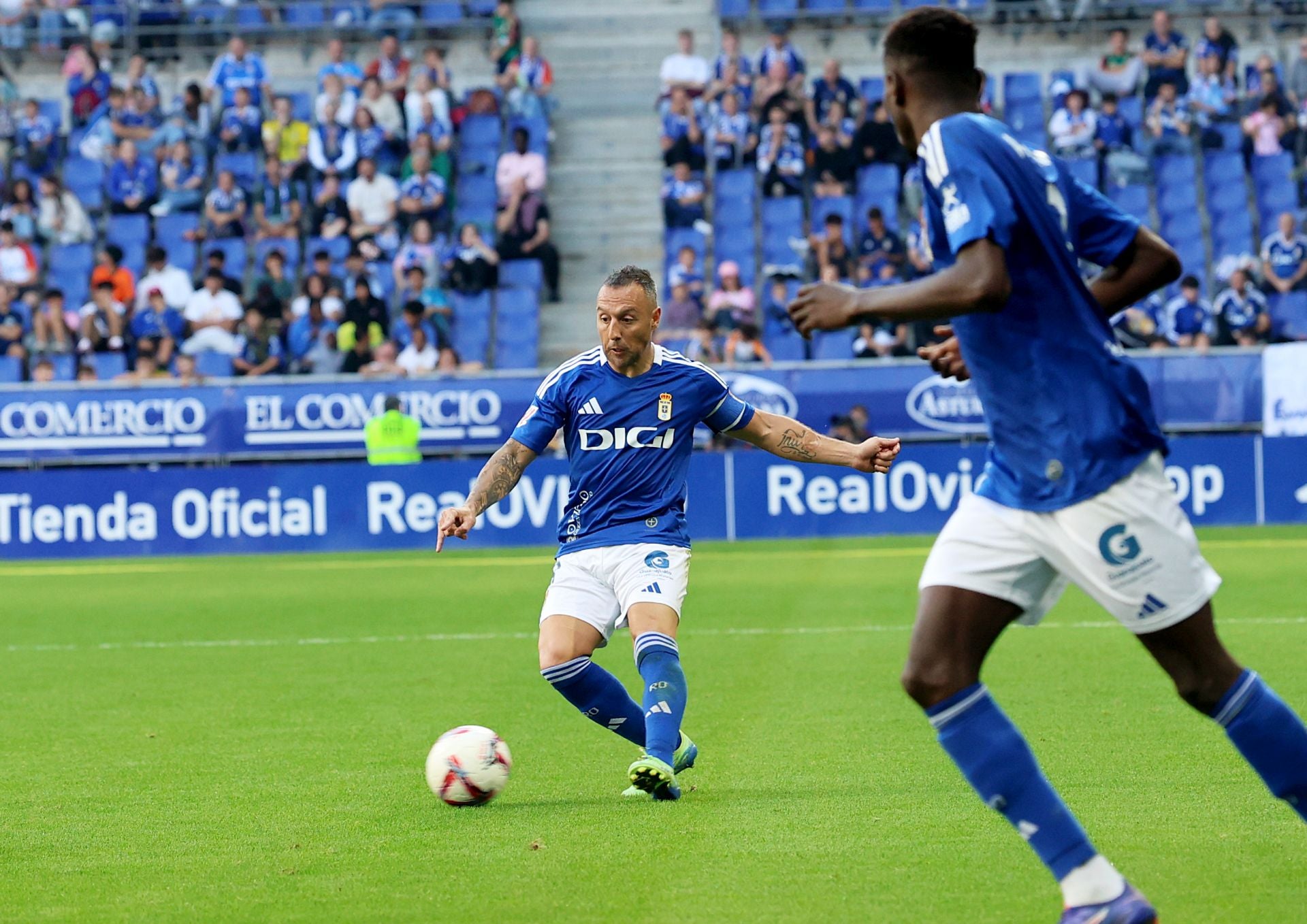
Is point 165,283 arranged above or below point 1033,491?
below

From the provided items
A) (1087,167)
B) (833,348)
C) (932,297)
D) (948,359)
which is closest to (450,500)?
(833,348)

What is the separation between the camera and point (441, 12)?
95.1 feet

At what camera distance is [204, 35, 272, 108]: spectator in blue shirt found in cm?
2720

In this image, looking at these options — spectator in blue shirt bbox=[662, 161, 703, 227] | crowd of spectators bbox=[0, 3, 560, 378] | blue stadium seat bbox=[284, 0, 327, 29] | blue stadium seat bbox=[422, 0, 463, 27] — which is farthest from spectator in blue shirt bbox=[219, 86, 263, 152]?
spectator in blue shirt bbox=[662, 161, 703, 227]

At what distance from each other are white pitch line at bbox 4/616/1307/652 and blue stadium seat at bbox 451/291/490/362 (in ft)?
37.9

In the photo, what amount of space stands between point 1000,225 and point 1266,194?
22.6m

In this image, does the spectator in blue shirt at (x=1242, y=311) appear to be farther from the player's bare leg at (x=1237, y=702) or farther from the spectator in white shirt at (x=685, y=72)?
the player's bare leg at (x=1237, y=702)

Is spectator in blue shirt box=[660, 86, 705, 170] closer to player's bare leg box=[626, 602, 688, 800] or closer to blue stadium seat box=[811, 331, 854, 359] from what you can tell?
blue stadium seat box=[811, 331, 854, 359]

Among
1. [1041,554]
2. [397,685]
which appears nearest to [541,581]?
[397,685]

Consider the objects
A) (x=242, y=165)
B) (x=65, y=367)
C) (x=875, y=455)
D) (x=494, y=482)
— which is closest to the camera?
(x=875, y=455)

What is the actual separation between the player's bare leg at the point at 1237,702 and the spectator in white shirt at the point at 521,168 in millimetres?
21497

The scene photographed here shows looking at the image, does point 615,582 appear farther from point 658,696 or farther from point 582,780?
point 582,780

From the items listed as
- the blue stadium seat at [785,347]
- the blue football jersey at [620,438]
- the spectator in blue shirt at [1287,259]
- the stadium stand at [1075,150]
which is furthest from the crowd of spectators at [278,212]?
the blue football jersey at [620,438]

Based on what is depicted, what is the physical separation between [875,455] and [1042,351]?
2081 millimetres
